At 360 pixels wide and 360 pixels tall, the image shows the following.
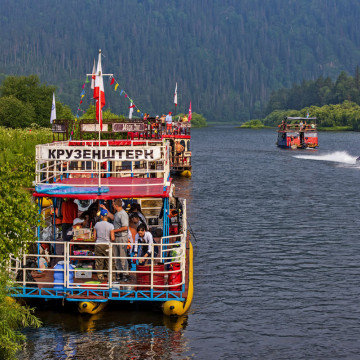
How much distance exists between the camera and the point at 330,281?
2767 cm

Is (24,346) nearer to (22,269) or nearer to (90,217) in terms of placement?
(22,269)

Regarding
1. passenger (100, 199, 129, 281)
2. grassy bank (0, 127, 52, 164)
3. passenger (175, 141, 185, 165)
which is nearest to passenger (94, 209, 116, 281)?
passenger (100, 199, 129, 281)

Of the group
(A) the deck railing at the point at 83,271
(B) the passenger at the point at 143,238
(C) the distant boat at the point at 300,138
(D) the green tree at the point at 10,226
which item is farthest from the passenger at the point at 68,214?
(C) the distant boat at the point at 300,138

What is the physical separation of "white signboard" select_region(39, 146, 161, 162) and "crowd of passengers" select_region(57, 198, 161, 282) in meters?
1.58

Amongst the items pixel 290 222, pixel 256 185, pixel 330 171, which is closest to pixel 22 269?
pixel 290 222

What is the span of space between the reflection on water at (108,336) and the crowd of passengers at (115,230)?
4.91 feet

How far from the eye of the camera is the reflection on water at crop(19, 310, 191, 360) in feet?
63.3

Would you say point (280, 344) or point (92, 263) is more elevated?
point (92, 263)

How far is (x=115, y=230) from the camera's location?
814 inches

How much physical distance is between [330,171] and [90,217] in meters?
65.1

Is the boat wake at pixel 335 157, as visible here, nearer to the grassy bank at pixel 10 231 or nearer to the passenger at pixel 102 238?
the passenger at pixel 102 238

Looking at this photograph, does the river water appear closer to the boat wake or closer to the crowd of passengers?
the crowd of passengers

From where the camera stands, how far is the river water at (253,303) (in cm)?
1995

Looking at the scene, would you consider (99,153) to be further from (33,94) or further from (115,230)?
(33,94)
